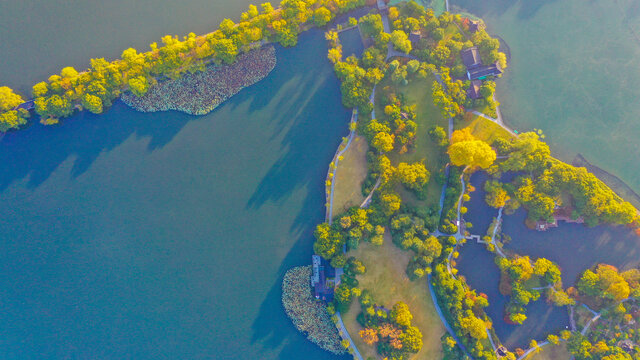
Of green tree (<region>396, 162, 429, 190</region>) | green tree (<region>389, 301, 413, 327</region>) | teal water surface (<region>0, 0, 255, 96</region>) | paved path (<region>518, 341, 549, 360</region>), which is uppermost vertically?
teal water surface (<region>0, 0, 255, 96</region>)

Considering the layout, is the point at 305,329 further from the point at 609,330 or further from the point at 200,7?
the point at 200,7

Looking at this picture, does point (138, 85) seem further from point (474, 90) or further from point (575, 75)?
point (575, 75)

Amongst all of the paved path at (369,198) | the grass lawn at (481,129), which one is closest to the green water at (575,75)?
the grass lawn at (481,129)

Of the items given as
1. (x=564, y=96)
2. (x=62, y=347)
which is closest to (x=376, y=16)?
(x=564, y=96)

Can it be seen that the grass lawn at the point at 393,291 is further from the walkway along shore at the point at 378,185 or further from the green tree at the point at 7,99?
the green tree at the point at 7,99

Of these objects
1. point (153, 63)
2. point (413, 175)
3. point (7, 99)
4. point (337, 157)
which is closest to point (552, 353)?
point (413, 175)

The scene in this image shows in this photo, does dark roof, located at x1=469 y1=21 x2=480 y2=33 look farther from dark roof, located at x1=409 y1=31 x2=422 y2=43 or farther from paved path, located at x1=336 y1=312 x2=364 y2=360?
paved path, located at x1=336 y1=312 x2=364 y2=360

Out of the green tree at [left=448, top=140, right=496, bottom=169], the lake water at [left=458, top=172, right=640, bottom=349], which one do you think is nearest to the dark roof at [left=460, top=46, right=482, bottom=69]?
the green tree at [left=448, top=140, right=496, bottom=169]

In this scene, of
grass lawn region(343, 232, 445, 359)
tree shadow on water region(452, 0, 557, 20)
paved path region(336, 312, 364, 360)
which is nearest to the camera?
paved path region(336, 312, 364, 360)
